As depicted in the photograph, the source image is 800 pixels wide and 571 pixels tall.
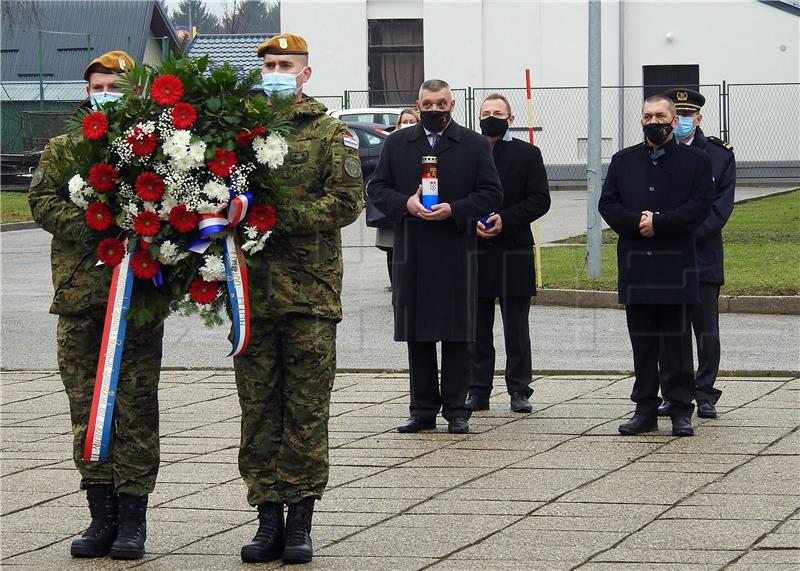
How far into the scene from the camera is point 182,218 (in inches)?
205

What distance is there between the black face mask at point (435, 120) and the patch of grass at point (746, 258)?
650 centimetres

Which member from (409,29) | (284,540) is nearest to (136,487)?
(284,540)

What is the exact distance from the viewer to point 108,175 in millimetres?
5246

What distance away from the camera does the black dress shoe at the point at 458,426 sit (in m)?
8.30

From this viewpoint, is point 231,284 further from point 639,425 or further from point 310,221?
point 639,425

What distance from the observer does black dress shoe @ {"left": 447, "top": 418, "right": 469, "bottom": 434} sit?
8297 millimetres

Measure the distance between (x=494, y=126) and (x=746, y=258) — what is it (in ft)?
27.8

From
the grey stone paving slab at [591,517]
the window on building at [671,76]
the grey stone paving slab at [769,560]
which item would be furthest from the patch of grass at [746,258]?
the window on building at [671,76]

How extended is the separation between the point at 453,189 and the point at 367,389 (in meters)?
2.07

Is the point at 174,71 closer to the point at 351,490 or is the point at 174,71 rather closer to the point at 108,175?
the point at 108,175

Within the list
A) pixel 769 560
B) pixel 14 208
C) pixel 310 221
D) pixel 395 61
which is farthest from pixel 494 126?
pixel 395 61

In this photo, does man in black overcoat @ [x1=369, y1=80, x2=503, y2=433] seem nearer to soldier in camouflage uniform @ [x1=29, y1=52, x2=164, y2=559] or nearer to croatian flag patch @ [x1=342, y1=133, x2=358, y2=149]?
croatian flag patch @ [x1=342, y1=133, x2=358, y2=149]

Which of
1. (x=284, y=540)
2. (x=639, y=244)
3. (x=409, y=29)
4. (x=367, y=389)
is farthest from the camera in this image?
(x=409, y=29)

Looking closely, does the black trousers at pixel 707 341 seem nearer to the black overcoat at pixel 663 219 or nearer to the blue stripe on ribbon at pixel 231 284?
the black overcoat at pixel 663 219
